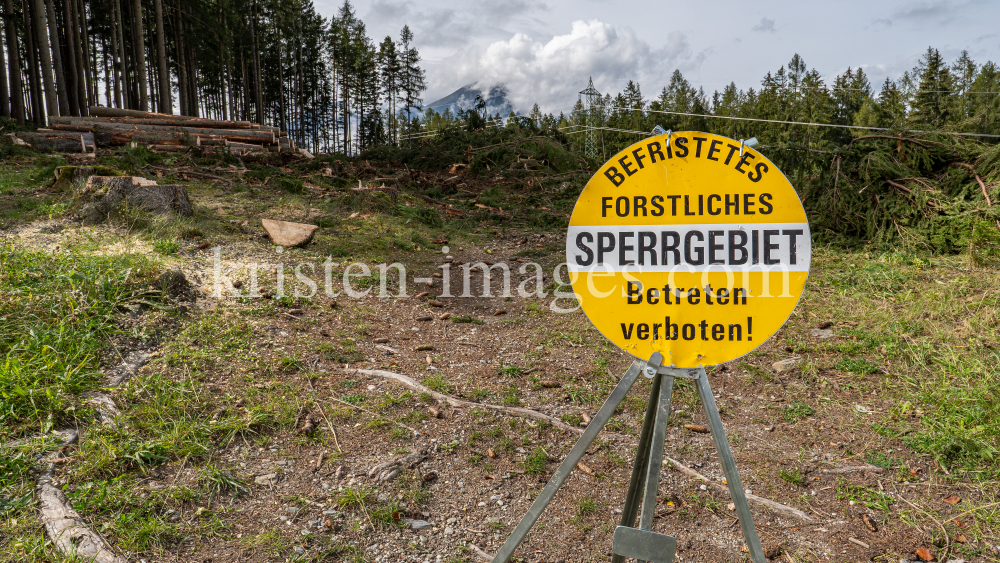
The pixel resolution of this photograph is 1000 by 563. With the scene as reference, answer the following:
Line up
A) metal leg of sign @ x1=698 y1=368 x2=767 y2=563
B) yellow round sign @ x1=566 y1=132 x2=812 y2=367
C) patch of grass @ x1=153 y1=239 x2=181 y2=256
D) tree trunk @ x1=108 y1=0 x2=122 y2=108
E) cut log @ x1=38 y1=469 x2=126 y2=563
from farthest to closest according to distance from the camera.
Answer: tree trunk @ x1=108 y1=0 x2=122 y2=108, patch of grass @ x1=153 y1=239 x2=181 y2=256, cut log @ x1=38 y1=469 x2=126 y2=563, yellow round sign @ x1=566 y1=132 x2=812 y2=367, metal leg of sign @ x1=698 y1=368 x2=767 y2=563

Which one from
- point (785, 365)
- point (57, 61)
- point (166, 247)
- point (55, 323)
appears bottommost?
point (785, 365)

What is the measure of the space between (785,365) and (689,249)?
10.0ft

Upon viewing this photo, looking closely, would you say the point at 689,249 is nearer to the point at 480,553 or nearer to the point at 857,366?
the point at 480,553

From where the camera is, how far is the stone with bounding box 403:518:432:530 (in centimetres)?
248

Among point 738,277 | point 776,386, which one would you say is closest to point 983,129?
point 776,386

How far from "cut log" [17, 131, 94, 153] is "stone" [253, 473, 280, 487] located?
42.6 ft

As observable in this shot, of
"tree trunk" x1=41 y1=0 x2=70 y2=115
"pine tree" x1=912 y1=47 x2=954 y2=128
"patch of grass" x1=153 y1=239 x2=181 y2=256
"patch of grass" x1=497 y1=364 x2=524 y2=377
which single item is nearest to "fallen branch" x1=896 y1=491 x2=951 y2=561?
"patch of grass" x1=497 y1=364 x2=524 y2=377

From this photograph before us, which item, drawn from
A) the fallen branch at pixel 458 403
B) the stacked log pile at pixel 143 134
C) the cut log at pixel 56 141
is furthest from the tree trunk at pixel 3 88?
the fallen branch at pixel 458 403

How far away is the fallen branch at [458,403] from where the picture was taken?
3.44 meters

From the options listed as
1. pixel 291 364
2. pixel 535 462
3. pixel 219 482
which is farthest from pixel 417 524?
pixel 291 364

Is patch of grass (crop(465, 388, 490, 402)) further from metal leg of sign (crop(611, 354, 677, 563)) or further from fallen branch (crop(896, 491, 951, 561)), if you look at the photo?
fallen branch (crop(896, 491, 951, 561))

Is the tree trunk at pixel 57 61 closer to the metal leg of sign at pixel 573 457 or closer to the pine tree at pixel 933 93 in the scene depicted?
the metal leg of sign at pixel 573 457

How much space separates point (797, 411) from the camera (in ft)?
11.5

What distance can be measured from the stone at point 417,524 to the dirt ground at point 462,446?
4 cm
